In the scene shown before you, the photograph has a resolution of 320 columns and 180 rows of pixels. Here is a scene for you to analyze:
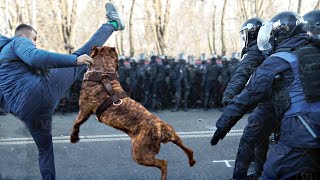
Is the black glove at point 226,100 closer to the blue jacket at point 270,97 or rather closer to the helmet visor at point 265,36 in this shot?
the helmet visor at point 265,36

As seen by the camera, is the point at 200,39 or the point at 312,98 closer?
the point at 312,98

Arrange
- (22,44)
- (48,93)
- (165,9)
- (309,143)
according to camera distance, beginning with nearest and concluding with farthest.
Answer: (309,143)
(22,44)
(48,93)
(165,9)

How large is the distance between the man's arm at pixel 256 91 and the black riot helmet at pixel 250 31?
2376 millimetres

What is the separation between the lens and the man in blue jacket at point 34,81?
4.20 meters

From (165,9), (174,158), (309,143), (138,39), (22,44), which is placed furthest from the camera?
(138,39)

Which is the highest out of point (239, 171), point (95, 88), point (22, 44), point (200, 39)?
point (22, 44)

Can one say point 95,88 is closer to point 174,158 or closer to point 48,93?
point 48,93

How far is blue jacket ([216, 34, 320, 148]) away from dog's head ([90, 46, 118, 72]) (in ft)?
3.49

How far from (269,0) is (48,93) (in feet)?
78.1

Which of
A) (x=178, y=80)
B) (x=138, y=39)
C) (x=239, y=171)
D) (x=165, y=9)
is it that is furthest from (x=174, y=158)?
(x=138, y=39)

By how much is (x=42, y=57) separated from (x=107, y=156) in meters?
3.46

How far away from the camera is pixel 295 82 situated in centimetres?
323

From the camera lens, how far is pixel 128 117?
3.68m

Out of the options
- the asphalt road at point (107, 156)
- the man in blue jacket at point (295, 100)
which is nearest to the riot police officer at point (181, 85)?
the asphalt road at point (107, 156)
